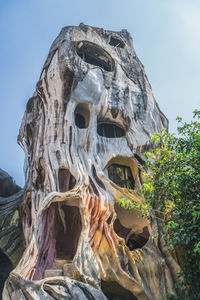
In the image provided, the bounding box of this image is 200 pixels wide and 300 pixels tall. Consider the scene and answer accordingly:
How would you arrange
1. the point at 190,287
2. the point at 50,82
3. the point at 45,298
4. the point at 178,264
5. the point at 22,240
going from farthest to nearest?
1. the point at 50,82
2. the point at 22,240
3. the point at 178,264
4. the point at 190,287
5. the point at 45,298

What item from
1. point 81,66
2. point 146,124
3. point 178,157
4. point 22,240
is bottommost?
point 22,240

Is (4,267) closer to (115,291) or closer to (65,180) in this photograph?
(65,180)

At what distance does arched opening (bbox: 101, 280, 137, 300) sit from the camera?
7.82 metres

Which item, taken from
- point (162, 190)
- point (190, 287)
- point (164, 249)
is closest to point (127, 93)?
point (162, 190)

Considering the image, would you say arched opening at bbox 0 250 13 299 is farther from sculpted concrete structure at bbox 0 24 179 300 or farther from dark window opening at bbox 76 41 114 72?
dark window opening at bbox 76 41 114 72

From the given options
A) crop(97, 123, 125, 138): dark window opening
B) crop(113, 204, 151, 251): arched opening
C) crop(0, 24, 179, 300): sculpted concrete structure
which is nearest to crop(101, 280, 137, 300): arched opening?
crop(0, 24, 179, 300): sculpted concrete structure

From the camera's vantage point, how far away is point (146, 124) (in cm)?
1296

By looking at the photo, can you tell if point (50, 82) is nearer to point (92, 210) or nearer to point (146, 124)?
point (146, 124)

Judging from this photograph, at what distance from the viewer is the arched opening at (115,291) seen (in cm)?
782

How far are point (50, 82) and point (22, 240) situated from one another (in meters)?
7.21

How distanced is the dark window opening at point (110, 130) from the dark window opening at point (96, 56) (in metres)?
3.79

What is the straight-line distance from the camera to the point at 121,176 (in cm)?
1152

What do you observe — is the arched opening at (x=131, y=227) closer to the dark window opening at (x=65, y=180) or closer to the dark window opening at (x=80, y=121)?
the dark window opening at (x=65, y=180)

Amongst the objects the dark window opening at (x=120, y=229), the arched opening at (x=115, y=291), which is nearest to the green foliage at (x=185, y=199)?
the arched opening at (x=115, y=291)
